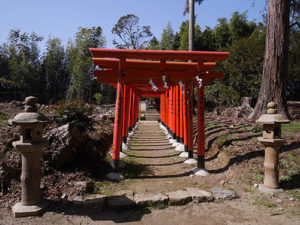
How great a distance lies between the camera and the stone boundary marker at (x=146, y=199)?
2.97 m

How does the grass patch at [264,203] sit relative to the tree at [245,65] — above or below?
below

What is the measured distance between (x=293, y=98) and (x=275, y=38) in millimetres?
11468

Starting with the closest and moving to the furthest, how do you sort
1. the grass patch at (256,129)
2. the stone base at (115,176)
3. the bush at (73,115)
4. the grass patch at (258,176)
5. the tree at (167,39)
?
the grass patch at (258,176) < the stone base at (115,176) < the bush at (73,115) < the grass patch at (256,129) < the tree at (167,39)

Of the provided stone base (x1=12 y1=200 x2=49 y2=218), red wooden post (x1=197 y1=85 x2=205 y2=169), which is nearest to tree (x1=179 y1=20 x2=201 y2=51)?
red wooden post (x1=197 y1=85 x2=205 y2=169)

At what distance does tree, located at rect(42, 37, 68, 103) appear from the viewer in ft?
73.7

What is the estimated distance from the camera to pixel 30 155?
9.18ft

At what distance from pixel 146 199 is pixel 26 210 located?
5.18 ft

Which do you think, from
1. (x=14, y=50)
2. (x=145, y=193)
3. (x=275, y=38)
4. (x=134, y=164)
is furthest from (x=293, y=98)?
(x=14, y=50)

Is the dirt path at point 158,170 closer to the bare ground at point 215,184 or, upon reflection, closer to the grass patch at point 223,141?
the bare ground at point 215,184

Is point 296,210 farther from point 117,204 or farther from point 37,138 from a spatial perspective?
point 37,138

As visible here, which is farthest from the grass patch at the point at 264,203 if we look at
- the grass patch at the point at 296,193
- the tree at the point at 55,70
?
the tree at the point at 55,70

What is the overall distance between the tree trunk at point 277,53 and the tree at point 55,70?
21358 millimetres

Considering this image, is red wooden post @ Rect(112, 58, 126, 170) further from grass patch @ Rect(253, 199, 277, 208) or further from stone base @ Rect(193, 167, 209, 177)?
grass patch @ Rect(253, 199, 277, 208)

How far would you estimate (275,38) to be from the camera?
6.45 metres
